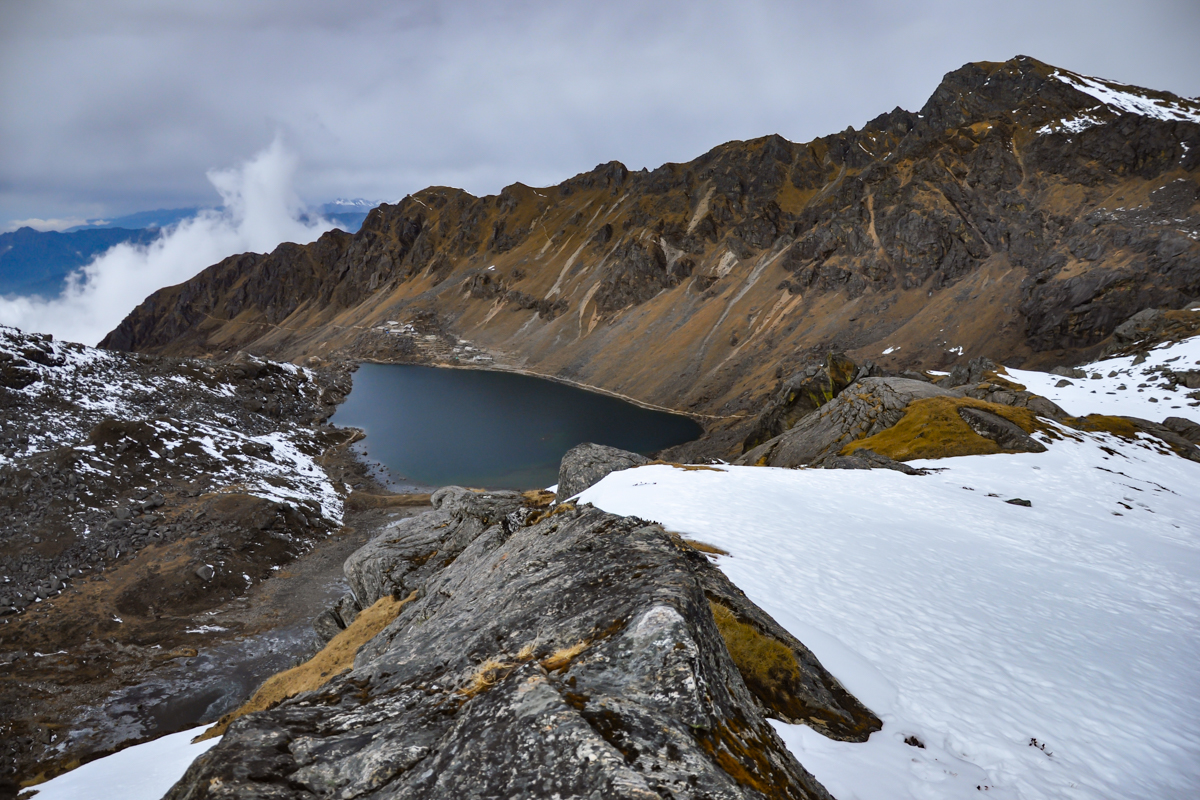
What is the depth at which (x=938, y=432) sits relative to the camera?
3147cm

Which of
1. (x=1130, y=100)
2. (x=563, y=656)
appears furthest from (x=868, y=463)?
(x=1130, y=100)

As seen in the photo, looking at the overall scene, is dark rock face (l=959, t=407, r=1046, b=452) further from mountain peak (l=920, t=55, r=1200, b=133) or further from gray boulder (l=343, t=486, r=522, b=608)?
mountain peak (l=920, t=55, r=1200, b=133)

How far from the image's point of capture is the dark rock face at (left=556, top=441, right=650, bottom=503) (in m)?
25.5

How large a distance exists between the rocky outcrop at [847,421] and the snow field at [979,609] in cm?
1057

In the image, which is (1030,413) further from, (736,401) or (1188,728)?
(736,401)

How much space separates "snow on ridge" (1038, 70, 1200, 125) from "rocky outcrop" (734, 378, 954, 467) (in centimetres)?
9897

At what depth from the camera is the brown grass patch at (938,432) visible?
1188 inches

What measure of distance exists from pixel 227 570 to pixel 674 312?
372 ft

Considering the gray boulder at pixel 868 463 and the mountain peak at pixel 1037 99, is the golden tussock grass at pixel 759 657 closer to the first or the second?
the gray boulder at pixel 868 463

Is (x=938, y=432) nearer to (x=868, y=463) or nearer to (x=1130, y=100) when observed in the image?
(x=868, y=463)

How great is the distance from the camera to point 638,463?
88.3 feet

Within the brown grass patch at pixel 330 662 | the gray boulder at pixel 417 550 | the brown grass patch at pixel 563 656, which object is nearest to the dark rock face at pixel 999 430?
the gray boulder at pixel 417 550

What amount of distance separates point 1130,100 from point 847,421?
383 feet

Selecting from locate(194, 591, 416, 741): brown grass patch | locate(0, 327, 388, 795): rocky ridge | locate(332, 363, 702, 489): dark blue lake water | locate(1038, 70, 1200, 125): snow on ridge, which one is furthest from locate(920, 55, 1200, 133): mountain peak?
locate(0, 327, 388, 795): rocky ridge
